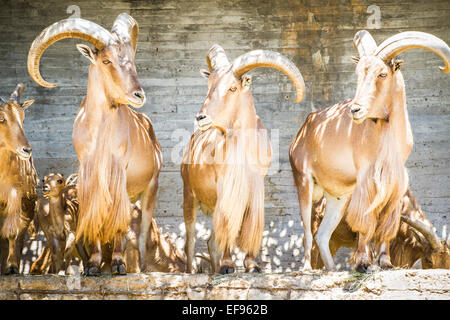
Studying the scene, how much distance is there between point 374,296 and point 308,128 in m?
2.53

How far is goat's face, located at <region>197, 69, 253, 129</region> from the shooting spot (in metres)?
8.78

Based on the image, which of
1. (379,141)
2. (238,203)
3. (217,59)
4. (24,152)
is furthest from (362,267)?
(24,152)

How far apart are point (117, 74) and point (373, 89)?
8.83ft

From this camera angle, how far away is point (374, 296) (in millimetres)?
8031

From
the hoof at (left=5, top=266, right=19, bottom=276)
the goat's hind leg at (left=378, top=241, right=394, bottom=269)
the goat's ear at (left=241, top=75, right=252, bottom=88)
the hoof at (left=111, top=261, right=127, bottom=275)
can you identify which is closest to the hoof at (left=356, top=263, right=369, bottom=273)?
the goat's hind leg at (left=378, top=241, right=394, bottom=269)

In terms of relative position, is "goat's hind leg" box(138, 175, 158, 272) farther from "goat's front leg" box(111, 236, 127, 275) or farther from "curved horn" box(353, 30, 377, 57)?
"curved horn" box(353, 30, 377, 57)

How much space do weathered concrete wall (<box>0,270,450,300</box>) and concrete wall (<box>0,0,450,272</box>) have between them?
366cm

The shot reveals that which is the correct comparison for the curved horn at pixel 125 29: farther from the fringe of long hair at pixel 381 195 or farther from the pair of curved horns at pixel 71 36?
the fringe of long hair at pixel 381 195

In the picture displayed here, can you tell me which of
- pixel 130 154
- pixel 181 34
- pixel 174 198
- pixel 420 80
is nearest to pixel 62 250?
pixel 130 154

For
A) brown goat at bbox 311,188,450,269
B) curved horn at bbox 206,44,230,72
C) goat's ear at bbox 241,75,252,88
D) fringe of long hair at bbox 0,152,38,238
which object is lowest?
brown goat at bbox 311,188,450,269

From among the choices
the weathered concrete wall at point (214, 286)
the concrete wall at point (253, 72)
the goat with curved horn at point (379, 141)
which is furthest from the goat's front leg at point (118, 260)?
the concrete wall at point (253, 72)

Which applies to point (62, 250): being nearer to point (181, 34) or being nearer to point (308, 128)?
point (308, 128)

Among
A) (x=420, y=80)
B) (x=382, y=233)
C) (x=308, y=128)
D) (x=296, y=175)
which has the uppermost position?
(x=420, y=80)

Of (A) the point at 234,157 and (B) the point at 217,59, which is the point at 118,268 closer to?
(A) the point at 234,157
